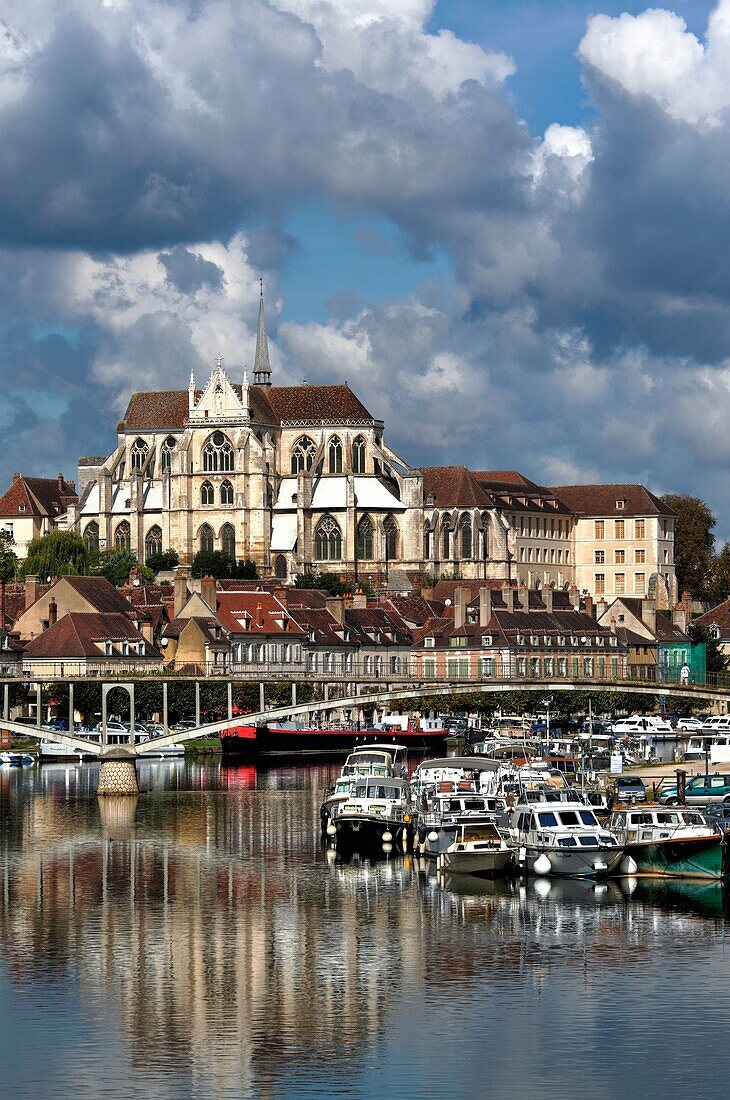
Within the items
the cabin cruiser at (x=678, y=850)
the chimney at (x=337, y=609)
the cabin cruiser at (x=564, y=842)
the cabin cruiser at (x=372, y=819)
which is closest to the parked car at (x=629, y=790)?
the cabin cruiser at (x=372, y=819)

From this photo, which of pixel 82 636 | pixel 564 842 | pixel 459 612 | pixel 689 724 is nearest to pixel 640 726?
pixel 689 724

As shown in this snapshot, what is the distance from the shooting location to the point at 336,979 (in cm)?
5672

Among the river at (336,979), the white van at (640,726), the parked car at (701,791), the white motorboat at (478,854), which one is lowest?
the river at (336,979)

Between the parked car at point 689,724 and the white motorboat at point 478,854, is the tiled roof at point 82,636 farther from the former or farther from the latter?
the white motorboat at point 478,854

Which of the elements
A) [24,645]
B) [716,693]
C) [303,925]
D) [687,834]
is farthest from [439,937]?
[24,645]

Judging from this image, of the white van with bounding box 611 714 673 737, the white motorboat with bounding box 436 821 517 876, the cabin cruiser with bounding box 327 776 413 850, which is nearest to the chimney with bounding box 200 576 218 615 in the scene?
the white van with bounding box 611 714 673 737

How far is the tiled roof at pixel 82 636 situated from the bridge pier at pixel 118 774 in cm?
4129

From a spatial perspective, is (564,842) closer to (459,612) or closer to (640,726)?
(640,726)

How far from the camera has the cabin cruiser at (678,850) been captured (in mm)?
72500

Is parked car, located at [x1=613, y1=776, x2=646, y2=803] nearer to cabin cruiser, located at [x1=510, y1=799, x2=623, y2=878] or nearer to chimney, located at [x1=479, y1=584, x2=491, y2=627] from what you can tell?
cabin cruiser, located at [x1=510, y1=799, x2=623, y2=878]

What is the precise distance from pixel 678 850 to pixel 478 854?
19.6 ft

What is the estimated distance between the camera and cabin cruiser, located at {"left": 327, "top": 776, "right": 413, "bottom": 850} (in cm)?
8262

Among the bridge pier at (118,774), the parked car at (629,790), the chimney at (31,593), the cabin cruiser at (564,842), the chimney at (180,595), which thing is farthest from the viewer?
the chimney at (31,593)

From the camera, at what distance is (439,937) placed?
206 feet
